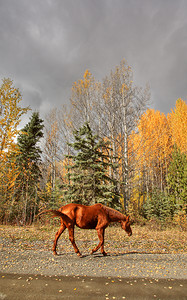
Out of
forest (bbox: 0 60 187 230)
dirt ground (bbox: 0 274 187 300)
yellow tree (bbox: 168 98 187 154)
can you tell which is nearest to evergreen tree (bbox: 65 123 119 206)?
forest (bbox: 0 60 187 230)

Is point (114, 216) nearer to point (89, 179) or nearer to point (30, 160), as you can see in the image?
point (89, 179)

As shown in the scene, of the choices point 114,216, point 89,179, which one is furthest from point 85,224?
point 89,179

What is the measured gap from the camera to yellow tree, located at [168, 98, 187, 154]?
70.5ft

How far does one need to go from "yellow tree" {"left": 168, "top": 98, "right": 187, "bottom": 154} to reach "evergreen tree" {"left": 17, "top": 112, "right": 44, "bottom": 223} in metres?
15.3

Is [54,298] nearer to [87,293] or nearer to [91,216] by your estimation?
[87,293]

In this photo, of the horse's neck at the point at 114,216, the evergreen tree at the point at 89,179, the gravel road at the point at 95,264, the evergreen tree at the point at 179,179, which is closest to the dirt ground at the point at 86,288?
the gravel road at the point at 95,264

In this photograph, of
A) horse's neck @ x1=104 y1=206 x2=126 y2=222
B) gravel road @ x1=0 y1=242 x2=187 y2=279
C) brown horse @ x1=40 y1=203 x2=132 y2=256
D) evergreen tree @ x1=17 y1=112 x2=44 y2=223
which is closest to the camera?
gravel road @ x1=0 y1=242 x2=187 y2=279

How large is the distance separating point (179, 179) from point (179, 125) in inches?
399

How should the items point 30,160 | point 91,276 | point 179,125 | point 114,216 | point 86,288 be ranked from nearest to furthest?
point 86,288, point 91,276, point 114,216, point 30,160, point 179,125

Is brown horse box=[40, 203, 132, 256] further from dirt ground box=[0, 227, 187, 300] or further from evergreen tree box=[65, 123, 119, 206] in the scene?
evergreen tree box=[65, 123, 119, 206]

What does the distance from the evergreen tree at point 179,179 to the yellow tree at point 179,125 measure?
14.5 feet

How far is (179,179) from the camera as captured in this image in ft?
51.2

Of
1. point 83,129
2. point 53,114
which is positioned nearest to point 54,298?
point 83,129

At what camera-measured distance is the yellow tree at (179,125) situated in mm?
21484
